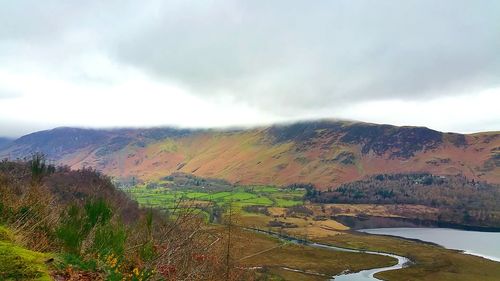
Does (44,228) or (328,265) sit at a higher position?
(44,228)

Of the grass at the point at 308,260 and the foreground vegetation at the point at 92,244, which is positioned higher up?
the foreground vegetation at the point at 92,244

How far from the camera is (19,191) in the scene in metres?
17.6

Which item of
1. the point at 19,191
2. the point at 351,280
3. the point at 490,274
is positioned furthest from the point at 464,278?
the point at 19,191

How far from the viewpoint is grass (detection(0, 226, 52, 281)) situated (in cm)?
696

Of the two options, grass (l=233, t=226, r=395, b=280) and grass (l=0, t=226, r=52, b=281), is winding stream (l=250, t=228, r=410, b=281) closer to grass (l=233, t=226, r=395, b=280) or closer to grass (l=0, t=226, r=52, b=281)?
grass (l=233, t=226, r=395, b=280)

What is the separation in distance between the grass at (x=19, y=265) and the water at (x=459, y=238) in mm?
124311

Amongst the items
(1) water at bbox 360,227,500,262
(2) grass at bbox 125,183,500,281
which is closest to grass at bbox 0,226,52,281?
(2) grass at bbox 125,183,500,281

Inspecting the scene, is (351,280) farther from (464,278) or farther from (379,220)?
(379,220)

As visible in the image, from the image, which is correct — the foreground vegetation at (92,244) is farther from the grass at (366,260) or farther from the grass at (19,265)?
the grass at (366,260)

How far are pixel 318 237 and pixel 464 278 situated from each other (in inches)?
2367

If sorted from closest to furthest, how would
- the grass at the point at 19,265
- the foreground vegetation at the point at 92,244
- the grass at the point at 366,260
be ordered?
the grass at the point at 19,265, the foreground vegetation at the point at 92,244, the grass at the point at 366,260

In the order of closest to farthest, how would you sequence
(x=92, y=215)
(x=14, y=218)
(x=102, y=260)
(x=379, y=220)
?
(x=102, y=260)
(x=14, y=218)
(x=92, y=215)
(x=379, y=220)

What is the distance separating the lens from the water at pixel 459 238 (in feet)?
404

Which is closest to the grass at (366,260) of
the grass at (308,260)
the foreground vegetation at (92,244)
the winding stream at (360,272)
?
the grass at (308,260)
